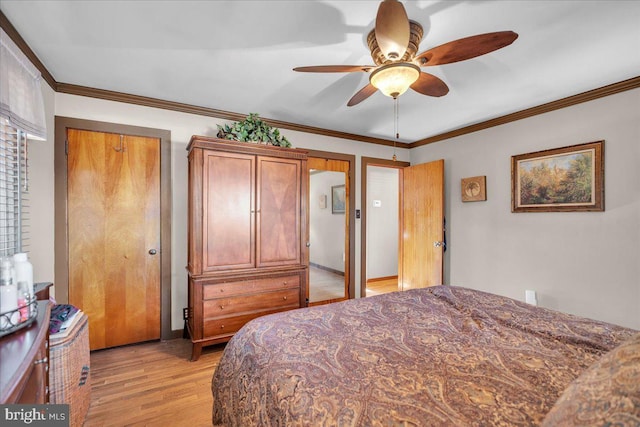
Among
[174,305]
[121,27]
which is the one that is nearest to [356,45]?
[121,27]

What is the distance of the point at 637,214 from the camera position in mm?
2453

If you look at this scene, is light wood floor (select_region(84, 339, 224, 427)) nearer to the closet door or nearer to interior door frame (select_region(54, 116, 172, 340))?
interior door frame (select_region(54, 116, 172, 340))

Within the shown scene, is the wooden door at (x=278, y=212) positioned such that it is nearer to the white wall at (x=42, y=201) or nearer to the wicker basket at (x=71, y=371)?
the wicker basket at (x=71, y=371)

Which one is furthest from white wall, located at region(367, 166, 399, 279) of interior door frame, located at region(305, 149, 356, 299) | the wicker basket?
the wicker basket

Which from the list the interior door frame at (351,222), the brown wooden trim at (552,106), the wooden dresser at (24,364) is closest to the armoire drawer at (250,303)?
the interior door frame at (351,222)

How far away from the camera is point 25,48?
6.38 feet

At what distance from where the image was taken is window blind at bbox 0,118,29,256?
176cm

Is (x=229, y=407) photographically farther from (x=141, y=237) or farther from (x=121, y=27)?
(x=121, y=27)

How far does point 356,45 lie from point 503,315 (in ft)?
6.59

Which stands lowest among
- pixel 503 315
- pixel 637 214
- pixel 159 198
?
pixel 503 315

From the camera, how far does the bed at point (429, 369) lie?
0.74 metres

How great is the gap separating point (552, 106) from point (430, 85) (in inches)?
78.2

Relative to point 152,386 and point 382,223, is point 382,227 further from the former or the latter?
point 152,386

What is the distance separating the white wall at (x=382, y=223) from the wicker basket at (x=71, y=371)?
14.7 ft
